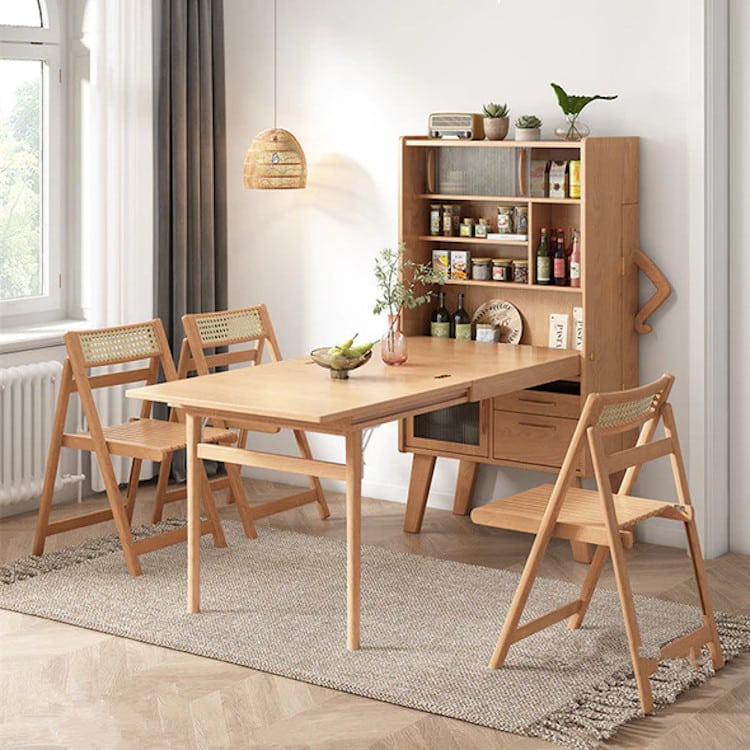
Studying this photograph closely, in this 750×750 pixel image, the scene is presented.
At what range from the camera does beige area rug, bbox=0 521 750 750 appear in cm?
384

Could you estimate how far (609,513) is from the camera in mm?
3760

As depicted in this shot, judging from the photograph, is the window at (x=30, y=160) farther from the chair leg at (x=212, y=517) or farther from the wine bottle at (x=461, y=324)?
the wine bottle at (x=461, y=324)

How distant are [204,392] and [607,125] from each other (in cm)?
200

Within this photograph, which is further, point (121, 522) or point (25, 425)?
point (25, 425)

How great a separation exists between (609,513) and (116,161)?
319 centimetres

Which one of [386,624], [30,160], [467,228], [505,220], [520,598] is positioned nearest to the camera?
[520,598]

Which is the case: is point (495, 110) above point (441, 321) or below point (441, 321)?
above

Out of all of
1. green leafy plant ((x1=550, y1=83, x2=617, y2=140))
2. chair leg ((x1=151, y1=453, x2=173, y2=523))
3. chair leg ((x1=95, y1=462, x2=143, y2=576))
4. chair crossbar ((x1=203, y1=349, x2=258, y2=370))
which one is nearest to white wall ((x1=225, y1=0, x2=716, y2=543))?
green leafy plant ((x1=550, y1=83, x2=617, y2=140))

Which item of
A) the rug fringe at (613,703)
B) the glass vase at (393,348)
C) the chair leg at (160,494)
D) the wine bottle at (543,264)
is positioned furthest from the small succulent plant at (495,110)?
the rug fringe at (613,703)

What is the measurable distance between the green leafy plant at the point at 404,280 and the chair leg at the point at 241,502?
84 centimetres

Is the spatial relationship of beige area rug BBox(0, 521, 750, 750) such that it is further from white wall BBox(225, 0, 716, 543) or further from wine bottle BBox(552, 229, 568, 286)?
wine bottle BBox(552, 229, 568, 286)

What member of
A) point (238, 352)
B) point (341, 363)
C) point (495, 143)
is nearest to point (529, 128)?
point (495, 143)

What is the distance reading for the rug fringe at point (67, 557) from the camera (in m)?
5.03

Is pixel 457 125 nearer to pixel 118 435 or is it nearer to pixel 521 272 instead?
pixel 521 272
